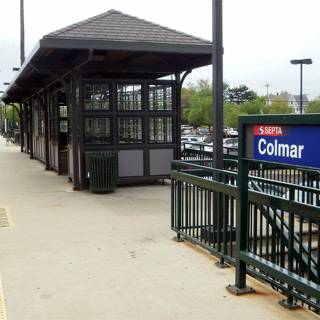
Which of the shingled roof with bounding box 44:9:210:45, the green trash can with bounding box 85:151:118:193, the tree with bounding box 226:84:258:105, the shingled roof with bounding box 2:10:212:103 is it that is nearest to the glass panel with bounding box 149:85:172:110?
the shingled roof with bounding box 2:10:212:103

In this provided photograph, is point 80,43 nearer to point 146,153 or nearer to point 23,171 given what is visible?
point 146,153

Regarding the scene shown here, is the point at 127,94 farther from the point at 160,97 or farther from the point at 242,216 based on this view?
the point at 242,216

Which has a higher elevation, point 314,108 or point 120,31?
point 314,108

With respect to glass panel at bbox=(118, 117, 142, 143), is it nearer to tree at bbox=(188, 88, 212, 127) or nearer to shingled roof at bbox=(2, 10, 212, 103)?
shingled roof at bbox=(2, 10, 212, 103)

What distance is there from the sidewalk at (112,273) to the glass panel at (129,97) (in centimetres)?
375

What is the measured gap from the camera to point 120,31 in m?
11.0

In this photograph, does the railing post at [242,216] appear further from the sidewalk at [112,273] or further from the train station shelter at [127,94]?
the train station shelter at [127,94]

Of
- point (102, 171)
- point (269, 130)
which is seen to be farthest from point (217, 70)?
point (102, 171)

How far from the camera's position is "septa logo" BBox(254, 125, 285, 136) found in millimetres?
3820

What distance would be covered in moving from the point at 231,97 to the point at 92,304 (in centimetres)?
11975

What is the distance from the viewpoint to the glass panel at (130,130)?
1198 cm

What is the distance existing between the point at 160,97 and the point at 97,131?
6.52ft

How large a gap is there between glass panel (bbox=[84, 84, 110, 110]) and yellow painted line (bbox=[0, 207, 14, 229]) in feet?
12.0

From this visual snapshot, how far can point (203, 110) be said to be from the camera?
220 ft
